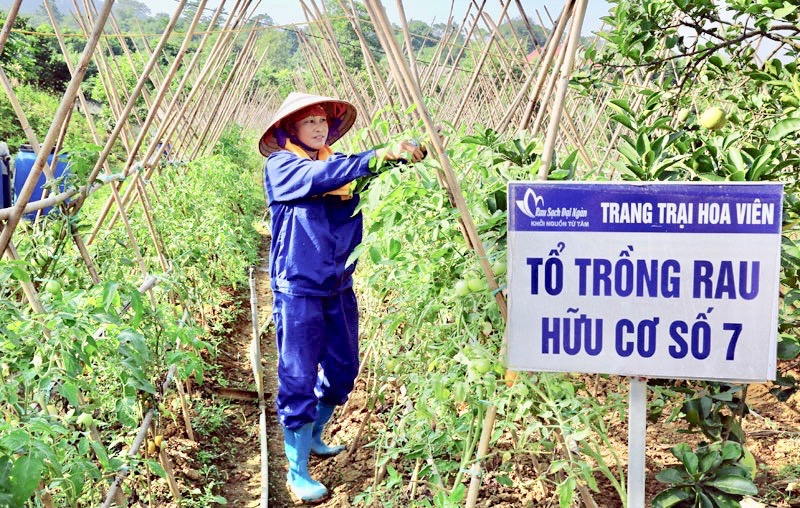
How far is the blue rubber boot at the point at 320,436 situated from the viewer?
2.62m

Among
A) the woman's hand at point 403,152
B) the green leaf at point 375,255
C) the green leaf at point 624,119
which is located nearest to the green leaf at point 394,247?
the green leaf at point 375,255

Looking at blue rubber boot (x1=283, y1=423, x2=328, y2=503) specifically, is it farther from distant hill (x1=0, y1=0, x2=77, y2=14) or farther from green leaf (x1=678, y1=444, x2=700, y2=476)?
distant hill (x1=0, y1=0, x2=77, y2=14)

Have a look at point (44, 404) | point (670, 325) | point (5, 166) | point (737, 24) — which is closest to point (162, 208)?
point (5, 166)

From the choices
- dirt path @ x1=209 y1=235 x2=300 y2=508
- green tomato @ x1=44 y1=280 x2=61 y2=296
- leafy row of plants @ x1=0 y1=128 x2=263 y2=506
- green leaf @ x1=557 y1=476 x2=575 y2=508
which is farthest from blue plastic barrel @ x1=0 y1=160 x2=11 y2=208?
green leaf @ x1=557 y1=476 x2=575 y2=508

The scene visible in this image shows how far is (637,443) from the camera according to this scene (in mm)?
1230

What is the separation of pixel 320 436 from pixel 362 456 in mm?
176

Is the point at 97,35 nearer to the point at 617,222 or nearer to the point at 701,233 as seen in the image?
the point at 617,222

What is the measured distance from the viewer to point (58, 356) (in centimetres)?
150

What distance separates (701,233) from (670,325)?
153 mm

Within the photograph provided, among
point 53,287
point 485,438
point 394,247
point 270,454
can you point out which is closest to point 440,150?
point 394,247

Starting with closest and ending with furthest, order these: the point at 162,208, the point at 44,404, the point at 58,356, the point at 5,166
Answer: the point at 44,404 → the point at 58,356 → the point at 162,208 → the point at 5,166

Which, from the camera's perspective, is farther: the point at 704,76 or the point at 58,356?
the point at 704,76

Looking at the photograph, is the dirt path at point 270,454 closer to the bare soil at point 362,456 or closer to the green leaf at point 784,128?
the bare soil at point 362,456

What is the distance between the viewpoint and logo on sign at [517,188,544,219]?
1.17 meters
